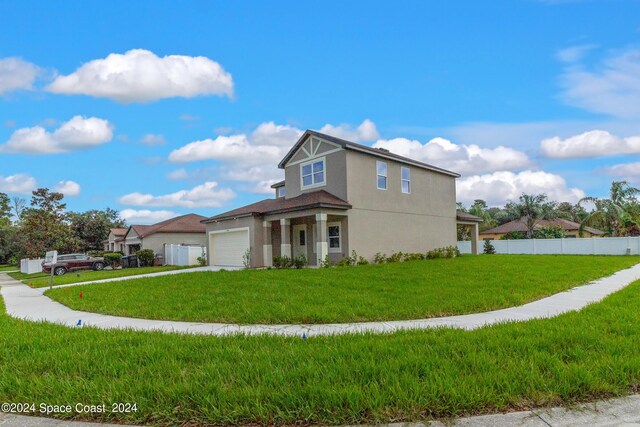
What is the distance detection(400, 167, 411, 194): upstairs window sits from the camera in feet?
75.2

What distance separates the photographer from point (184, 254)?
27.4m

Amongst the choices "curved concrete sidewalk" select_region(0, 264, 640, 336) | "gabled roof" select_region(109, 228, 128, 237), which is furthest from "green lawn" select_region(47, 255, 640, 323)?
"gabled roof" select_region(109, 228, 128, 237)

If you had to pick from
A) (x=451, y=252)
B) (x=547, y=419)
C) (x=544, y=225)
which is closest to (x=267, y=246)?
(x=451, y=252)

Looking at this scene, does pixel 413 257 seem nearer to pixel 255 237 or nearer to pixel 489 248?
pixel 255 237

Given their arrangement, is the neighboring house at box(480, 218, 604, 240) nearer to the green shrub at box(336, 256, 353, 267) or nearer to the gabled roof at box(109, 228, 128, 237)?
the green shrub at box(336, 256, 353, 267)

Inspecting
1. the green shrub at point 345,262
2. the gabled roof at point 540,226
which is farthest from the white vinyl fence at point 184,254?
the gabled roof at point 540,226

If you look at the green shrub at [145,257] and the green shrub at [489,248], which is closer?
the green shrub at [145,257]

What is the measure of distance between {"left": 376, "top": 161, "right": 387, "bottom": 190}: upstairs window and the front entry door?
448 centimetres

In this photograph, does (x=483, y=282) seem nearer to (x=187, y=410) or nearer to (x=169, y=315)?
(x=169, y=315)

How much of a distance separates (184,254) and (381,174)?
1381 cm

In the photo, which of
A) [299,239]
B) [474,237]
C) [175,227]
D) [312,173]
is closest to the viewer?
[312,173]

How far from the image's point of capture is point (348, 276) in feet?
45.5

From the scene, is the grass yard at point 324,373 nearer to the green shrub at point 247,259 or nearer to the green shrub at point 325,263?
the green shrub at point 325,263

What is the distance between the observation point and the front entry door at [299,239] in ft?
74.4
